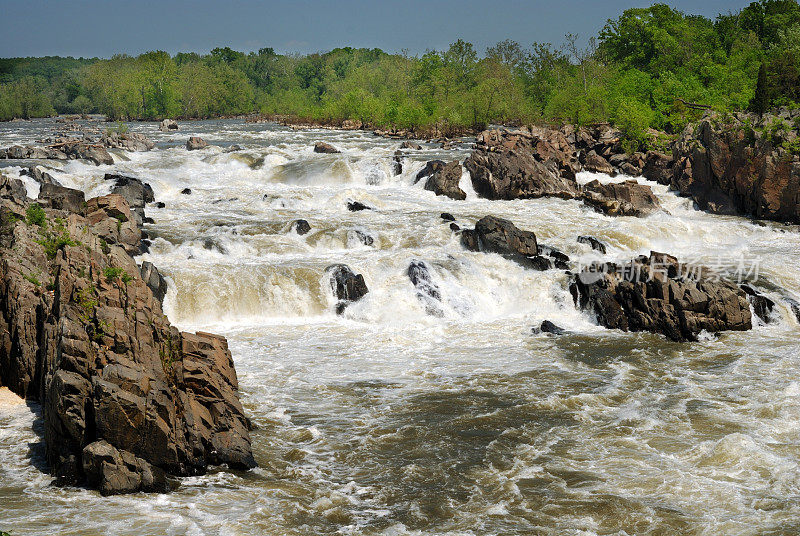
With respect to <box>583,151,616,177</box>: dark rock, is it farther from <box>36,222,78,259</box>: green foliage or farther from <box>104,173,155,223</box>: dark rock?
<box>36,222,78,259</box>: green foliage

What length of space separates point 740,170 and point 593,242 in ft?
41.4

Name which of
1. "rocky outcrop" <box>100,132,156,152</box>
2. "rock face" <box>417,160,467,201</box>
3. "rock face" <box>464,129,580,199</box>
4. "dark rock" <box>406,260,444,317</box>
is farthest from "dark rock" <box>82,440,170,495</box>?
"rocky outcrop" <box>100,132,156,152</box>

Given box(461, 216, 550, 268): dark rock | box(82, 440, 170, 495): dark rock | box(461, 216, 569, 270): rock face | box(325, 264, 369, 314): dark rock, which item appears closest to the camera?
box(82, 440, 170, 495): dark rock

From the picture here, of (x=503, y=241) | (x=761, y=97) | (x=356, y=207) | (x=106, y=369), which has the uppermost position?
(x=761, y=97)

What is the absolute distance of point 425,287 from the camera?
952 inches

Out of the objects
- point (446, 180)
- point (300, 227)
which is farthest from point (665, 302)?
point (446, 180)

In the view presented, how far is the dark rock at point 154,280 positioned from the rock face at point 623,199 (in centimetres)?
2186

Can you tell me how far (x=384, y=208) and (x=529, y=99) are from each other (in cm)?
4608

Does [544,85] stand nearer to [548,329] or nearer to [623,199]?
[623,199]

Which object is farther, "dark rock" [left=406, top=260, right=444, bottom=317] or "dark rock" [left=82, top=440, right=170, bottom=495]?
"dark rock" [left=406, top=260, right=444, bottom=317]

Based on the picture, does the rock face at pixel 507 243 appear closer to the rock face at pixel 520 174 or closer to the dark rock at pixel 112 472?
the rock face at pixel 520 174

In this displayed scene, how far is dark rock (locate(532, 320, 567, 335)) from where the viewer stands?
21.6 m

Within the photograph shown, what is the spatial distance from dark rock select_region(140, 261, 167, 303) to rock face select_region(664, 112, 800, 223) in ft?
91.6

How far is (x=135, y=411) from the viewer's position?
11281 millimetres
